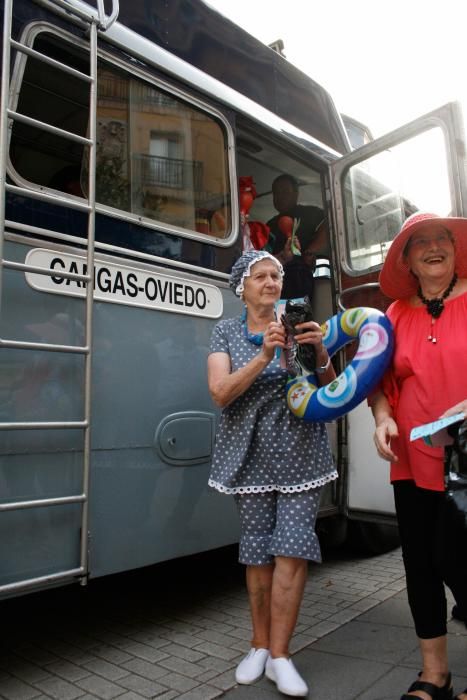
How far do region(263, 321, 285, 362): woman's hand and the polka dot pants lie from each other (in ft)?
2.02

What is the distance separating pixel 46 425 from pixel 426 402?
1434 mm

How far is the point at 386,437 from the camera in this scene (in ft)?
7.61

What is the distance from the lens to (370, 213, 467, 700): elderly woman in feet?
7.38

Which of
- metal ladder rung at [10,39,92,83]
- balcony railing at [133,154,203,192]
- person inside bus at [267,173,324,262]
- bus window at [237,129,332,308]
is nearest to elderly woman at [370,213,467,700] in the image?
balcony railing at [133,154,203,192]

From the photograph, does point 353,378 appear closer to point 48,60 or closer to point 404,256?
point 404,256

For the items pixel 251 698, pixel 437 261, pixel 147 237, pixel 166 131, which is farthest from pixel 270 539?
pixel 166 131

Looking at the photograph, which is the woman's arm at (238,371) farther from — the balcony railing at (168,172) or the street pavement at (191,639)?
the street pavement at (191,639)

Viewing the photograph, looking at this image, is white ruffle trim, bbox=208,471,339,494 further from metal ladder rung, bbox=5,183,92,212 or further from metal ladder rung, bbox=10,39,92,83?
metal ladder rung, bbox=10,39,92,83

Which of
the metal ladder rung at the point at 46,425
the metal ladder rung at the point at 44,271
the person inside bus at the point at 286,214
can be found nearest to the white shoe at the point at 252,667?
the metal ladder rung at the point at 46,425

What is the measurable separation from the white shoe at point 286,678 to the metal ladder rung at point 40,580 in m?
0.86

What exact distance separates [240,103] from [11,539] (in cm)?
262

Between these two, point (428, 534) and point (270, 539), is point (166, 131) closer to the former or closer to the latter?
point (270, 539)

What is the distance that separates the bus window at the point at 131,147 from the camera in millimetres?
2738

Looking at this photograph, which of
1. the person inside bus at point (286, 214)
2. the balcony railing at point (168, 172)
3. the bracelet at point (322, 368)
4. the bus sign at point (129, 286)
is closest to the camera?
the bus sign at point (129, 286)
